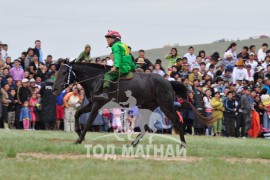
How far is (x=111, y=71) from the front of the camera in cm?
1622

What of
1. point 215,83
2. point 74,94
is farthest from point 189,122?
point 74,94

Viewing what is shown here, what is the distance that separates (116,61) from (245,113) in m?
10.8

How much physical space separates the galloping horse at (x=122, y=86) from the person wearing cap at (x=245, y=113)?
9.00 m

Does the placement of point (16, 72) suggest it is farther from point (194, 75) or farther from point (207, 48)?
point (207, 48)

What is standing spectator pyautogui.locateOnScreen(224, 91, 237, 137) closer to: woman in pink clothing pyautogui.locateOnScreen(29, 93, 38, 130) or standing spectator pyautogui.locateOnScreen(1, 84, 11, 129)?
woman in pink clothing pyautogui.locateOnScreen(29, 93, 38, 130)

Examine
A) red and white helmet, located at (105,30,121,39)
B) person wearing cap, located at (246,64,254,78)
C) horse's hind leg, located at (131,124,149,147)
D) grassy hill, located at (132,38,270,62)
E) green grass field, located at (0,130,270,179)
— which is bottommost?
green grass field, located at (0,130,270,179)

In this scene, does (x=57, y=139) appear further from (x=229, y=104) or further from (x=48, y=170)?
(x=229, y=104)

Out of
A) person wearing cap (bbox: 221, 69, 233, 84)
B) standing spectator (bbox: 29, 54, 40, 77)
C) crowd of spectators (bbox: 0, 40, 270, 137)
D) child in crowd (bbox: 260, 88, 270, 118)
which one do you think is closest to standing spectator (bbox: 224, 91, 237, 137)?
crowd of spectators (bbox: 0, 40, 270, 137)

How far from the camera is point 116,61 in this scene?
15.8 metres

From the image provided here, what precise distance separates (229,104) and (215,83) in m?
1.82

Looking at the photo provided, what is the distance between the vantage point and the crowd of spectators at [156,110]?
24.2 meters

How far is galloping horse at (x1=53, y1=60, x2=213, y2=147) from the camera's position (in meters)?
16.5

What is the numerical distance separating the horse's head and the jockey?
99 cm

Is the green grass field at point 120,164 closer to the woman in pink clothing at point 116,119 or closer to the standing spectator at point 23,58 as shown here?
the woman in pink clothing at point 116,119
